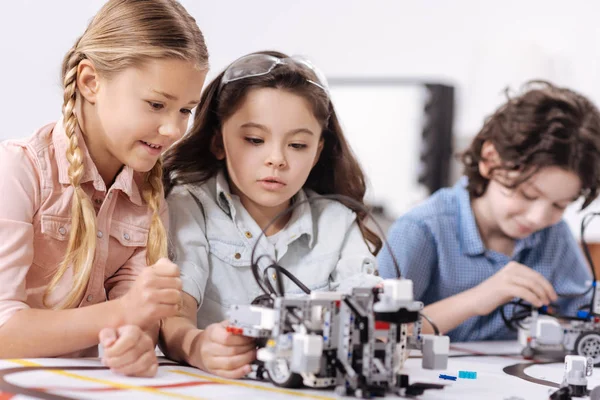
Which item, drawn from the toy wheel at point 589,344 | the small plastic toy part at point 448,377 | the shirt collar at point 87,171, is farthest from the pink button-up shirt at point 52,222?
the toy wheel at point 589,344

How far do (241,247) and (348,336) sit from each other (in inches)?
17.4

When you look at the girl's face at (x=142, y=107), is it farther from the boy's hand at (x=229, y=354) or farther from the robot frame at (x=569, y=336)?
the robot frame at (x=569, y=336)

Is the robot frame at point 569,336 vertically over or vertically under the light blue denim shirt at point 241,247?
under

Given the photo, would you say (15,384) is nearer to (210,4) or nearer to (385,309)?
(385,309)

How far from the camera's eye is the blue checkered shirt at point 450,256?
1.65 m

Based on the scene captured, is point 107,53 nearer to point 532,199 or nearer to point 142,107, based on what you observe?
point 142,107

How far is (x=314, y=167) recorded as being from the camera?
54.9 inches

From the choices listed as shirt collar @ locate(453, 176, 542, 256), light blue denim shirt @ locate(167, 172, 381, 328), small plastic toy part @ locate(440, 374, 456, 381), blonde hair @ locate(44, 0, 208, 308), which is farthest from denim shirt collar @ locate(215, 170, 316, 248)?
shirt collar @ locate(453, 176, 542, 256)

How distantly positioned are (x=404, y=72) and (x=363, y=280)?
2.49 metres

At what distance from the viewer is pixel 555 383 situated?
110 cm

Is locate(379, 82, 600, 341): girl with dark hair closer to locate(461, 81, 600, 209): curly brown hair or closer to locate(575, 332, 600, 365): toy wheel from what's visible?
locate(461, 81, 600, 209): curly brown hair

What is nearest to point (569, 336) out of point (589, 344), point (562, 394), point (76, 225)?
point (589, 344)

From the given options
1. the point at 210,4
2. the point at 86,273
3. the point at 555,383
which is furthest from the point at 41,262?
the point at 210,4

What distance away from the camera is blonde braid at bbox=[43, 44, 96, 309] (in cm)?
107
